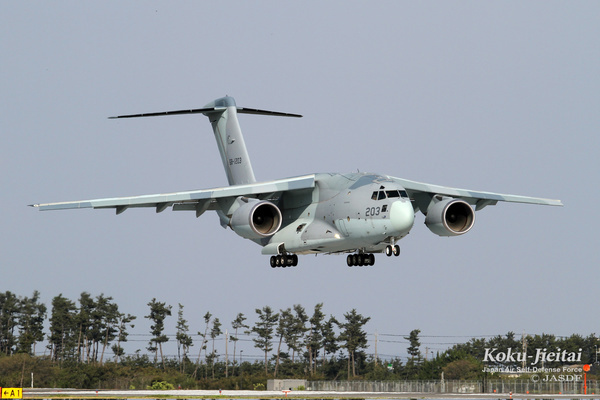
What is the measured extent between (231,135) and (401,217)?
504 inches

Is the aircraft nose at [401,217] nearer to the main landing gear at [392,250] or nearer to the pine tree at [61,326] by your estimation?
the main landing gear at [392,250]

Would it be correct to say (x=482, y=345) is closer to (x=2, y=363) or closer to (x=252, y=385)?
(x=252, y=385)

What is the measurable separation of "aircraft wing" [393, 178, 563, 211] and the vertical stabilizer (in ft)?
24.3

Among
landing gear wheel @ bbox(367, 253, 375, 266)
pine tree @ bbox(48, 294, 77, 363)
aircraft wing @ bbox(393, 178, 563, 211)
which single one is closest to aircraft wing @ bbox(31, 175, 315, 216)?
landing gear wheel @ bbox(367, 253, 375, 266)

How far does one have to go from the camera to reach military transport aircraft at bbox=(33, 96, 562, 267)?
29.6 metres

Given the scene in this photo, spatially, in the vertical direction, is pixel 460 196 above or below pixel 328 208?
above

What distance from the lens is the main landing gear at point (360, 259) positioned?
32750mm

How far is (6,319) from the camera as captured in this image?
79938 millimetres

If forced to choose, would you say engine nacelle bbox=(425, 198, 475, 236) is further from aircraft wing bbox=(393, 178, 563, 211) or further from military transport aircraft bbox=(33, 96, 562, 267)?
aircraft wing bbox=(393, 178, 563, 211)

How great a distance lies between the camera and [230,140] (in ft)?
129

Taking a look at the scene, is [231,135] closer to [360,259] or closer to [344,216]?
[360,259]

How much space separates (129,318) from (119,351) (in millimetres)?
A: 2910

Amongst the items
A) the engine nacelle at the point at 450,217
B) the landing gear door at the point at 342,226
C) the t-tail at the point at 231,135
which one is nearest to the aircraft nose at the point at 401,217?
the landing gear door at the point at 342,226

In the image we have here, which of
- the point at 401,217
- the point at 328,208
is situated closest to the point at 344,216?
the point at 328,208
